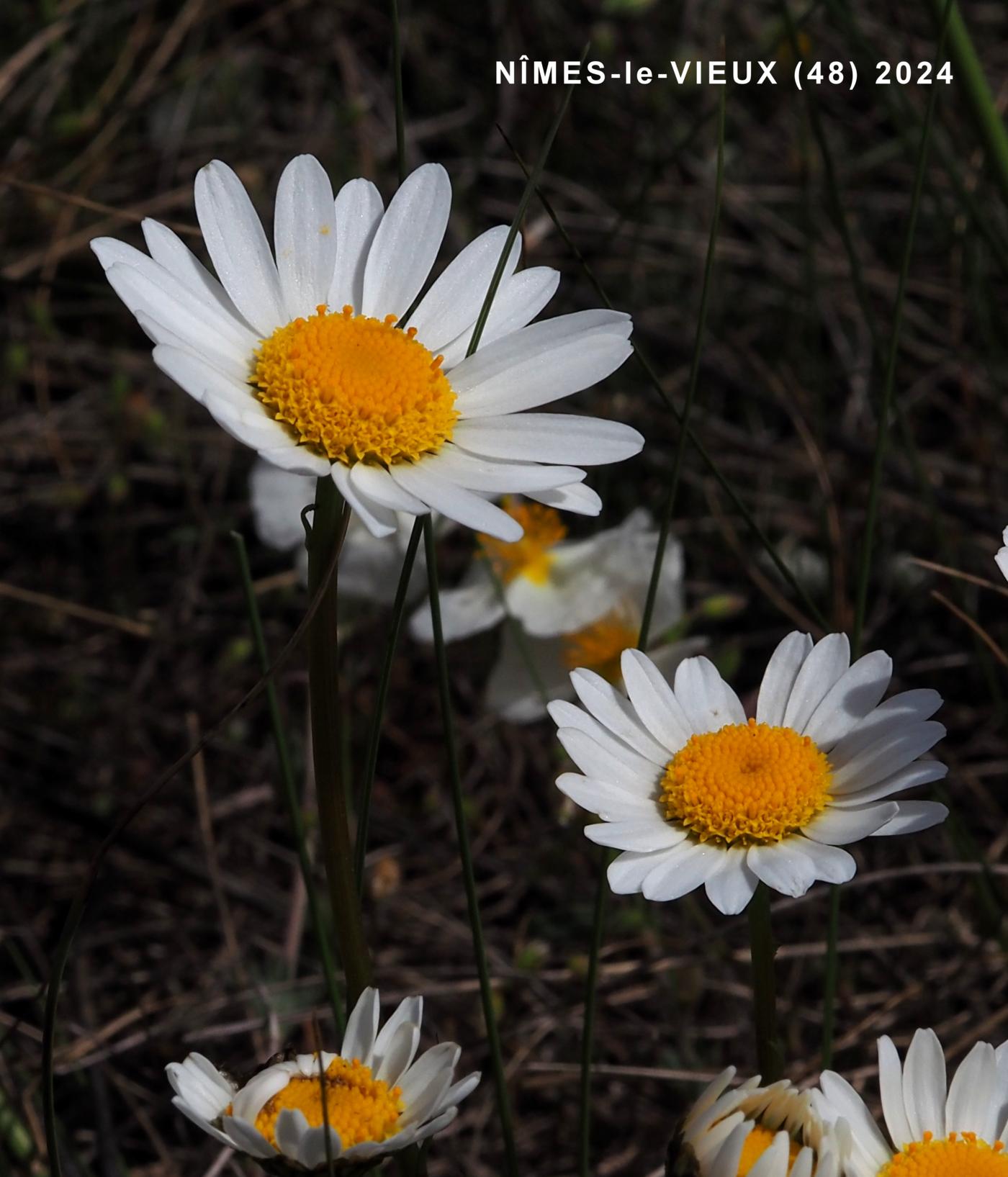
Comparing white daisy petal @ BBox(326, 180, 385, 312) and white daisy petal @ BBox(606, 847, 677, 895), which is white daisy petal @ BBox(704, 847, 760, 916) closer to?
white daisy petal @ BBox(606, 847, 677, 895)

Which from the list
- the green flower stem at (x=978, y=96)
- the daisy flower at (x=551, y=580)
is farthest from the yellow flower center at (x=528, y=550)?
the green flower stem at (x=978, y=96)

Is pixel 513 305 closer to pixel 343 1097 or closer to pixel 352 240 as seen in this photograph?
pixel 352 240

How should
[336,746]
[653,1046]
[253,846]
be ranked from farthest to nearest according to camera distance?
[253,846]
[653,1046]
[336,746]

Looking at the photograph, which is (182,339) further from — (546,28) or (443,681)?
(546,28)

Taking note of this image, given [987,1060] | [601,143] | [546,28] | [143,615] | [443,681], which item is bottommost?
[143,615]

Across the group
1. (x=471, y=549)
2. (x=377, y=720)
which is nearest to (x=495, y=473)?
(x=377, y=720)

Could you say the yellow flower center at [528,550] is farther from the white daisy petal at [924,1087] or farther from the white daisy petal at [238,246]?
the white daisy petal at [924,1087]

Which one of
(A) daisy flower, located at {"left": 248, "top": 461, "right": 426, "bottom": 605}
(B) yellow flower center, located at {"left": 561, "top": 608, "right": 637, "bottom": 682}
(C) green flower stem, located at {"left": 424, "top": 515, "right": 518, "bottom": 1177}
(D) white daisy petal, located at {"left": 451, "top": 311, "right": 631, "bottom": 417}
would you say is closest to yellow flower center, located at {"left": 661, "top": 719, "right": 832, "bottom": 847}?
(C) green flower stem, located at {"left": 424, "top": 515, "right": 518, "bottom": 1177}

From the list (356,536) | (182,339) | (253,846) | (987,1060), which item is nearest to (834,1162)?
(987,1060)
